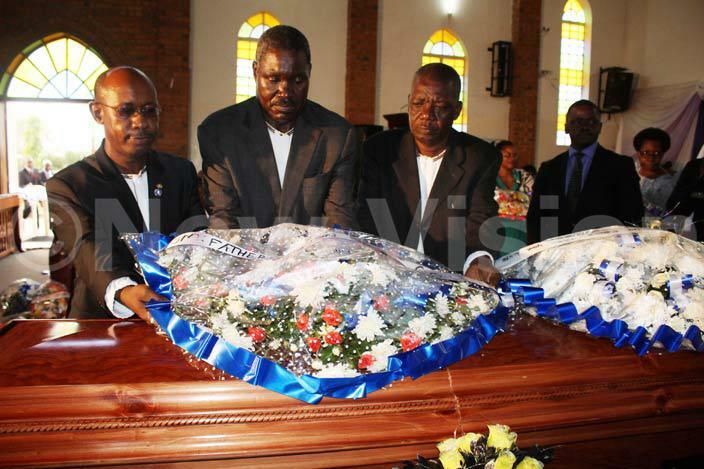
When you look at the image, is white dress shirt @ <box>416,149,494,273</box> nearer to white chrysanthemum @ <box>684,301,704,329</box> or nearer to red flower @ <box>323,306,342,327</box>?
white chrysanthemum @ <box>684,301,704,329</box>

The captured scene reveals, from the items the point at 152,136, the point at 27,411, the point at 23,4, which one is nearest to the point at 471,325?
the point at 27,411

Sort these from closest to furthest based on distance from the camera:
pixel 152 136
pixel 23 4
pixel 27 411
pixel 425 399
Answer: pixel 27 411 < pixel 425 399 < pixel 152 136 < pixel 23 4

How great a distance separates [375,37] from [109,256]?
9.62 m

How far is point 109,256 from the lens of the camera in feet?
5.84

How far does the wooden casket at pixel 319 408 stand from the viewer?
119 centimetres

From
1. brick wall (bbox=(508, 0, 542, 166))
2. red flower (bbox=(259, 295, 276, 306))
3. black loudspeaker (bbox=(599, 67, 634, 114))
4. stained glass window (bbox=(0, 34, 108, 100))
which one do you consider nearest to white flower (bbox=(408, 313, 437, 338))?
red flower (bbox=(259, 295, 276, 306))

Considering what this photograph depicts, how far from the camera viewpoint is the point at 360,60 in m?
10.5

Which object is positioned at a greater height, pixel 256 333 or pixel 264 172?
pixel 264 172

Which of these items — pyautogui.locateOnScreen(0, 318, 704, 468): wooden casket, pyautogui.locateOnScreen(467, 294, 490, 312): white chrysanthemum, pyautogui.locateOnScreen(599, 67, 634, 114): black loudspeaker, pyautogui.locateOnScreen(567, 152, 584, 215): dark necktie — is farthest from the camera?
pyautogui.locateOnScreen(599, 67, 634, 114): black loudspeaker

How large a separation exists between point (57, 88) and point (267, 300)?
33.1 feet

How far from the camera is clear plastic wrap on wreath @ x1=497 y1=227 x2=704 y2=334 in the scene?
162 cm

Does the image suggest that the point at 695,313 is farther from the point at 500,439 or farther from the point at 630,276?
the point at 500,439

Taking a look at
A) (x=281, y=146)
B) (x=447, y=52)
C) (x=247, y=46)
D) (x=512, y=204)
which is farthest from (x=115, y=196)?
(x=447, y=52)

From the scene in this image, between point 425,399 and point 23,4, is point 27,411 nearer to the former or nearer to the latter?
point 425,399
